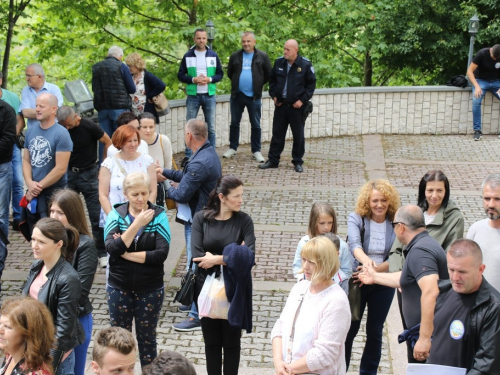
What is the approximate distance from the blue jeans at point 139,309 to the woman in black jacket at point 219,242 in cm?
39

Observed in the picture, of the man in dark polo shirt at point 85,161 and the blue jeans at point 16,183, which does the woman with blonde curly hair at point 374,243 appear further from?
the blue jeans at point 16,183

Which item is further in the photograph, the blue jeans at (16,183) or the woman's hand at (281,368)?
the blue jeans at (16,183)

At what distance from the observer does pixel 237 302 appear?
19.2ft

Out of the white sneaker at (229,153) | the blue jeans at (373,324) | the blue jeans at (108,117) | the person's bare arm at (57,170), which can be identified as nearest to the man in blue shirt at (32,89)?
the blue jeans at (108,117)

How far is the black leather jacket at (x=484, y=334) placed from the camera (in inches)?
172

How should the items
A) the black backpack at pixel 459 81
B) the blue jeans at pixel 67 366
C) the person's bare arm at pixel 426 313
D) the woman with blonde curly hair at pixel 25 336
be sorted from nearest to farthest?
the woman with blonde curly hair at pixel 25 336 → the person's bare arm at pixel 426 313 → the blue jeans at pixel 67 366 → the black backpack at pixel 459 81

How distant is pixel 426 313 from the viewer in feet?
16.4

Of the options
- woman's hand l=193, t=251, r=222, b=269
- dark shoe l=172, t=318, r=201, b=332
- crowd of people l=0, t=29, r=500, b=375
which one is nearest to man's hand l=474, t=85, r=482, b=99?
crowd of people l=0, t=29, r=500, b=375

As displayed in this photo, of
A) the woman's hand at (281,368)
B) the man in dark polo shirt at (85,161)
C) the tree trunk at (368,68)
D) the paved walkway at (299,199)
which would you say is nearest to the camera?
the woman's hand at (281,368)

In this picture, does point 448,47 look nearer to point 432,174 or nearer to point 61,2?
point 61,2

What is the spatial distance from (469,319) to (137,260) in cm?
261

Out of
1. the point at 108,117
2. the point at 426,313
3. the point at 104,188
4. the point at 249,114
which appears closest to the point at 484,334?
the point at 426,313

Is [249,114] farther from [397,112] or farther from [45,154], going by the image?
[45,154]

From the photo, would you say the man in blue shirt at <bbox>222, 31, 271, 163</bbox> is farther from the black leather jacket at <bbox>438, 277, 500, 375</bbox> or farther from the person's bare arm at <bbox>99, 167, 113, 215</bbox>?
the black leather jacket at <bbox>438, 277, 500, 375</bbox>
